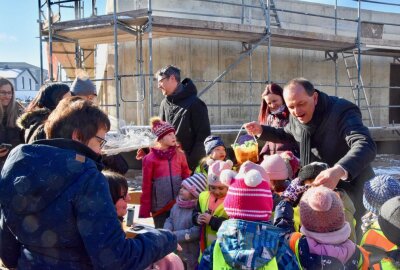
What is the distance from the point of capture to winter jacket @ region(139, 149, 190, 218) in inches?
129

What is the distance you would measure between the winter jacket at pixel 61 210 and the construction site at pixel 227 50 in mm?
5571

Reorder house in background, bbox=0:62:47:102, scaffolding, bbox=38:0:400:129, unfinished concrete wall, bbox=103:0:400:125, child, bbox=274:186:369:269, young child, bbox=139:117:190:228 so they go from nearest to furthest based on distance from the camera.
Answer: child, bbox=274:186:369:269 < young child, bbox=139:117:190:228 < scaffolding, bbox=38:0:400:129 < unfinished concrete wall, bbox=103:0:400:125 < house in background, bbox=0:62:47:102

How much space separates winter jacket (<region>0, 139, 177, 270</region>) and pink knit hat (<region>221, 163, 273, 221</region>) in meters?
0.50

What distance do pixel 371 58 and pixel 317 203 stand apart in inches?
431

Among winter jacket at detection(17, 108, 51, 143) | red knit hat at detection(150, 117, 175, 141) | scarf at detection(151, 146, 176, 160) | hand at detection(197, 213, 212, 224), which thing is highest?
winter jacket at detection(17, 108, 51, 143)

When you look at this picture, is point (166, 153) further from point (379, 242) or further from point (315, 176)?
point (379, 242)

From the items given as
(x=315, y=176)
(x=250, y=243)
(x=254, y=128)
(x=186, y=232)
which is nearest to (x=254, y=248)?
(x=250, y=243)

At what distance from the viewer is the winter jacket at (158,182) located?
3277 mm

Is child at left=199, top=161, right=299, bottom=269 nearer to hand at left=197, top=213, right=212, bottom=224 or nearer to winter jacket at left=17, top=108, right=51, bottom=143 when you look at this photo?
hand at left=197, top=213, right=212, bottom=224

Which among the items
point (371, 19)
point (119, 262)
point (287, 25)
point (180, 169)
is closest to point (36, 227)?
point (119, 262)

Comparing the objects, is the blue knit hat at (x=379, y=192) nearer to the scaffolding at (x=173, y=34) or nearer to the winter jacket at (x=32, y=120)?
the winter jacket at (x=32, y=120)

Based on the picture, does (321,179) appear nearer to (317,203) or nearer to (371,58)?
(317,203)

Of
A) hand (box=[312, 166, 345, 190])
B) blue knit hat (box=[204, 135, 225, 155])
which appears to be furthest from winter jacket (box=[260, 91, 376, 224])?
blue knit hat (box=[204, 135, 225, 155])

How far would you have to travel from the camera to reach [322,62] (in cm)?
1081
